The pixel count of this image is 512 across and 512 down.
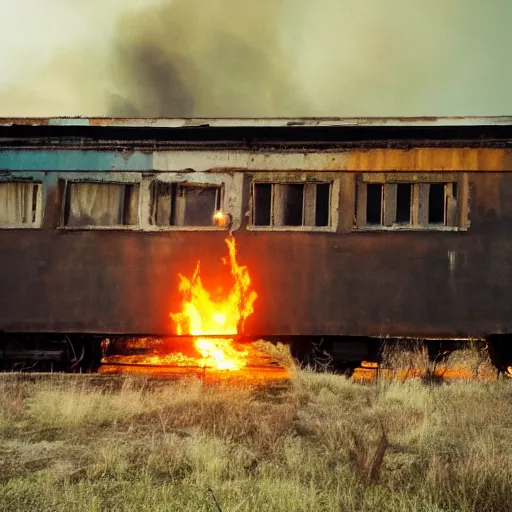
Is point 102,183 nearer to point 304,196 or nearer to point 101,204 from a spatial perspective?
point 101,204

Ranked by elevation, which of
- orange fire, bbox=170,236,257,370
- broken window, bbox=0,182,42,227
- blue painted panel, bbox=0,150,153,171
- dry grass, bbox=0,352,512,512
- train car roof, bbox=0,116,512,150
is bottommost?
dry grass, bbox=0,352,512,512

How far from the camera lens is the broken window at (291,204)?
28.5 ft

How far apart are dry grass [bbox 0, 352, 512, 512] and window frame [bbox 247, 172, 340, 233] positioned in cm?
228

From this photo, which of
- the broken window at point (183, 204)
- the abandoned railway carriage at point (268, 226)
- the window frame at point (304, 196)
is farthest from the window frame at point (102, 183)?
the window frame at point (304, 196)

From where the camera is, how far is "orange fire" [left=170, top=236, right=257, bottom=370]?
853cm

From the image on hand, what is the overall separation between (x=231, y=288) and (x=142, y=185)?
7.22 feet

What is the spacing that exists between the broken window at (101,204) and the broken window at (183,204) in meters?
0.36

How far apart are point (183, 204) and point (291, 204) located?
174 centimetres

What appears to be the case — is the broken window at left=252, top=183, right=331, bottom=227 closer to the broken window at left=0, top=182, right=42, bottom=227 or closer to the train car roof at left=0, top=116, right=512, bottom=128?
the train car roof at left=0, top=116, right=512, bottom=128

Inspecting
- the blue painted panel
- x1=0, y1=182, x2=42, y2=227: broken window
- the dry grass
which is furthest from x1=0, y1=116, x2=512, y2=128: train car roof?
the dry grass

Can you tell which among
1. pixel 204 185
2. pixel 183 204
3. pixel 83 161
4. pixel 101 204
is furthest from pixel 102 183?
pixel 204 185

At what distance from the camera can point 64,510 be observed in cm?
355

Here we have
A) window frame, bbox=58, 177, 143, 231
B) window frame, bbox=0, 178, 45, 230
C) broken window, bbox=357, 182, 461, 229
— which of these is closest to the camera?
broken window, bbox=357, 182, 461, 229

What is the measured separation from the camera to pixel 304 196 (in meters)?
8.70
